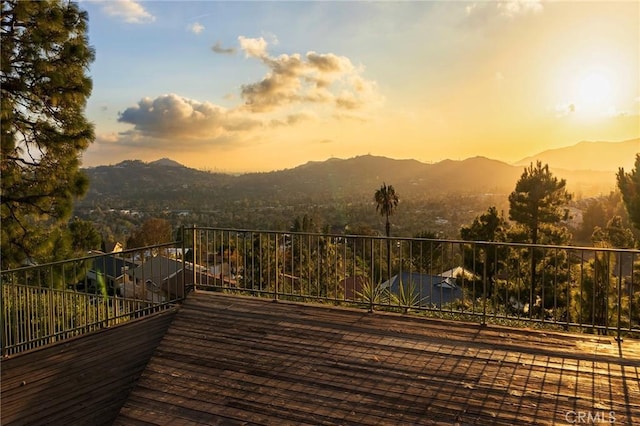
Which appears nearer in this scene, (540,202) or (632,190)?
(632,190)

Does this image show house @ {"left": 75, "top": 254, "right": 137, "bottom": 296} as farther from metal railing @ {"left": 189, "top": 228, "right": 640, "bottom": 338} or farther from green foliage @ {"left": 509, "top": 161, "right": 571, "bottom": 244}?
green foliage @ {"left": 509, "top": 161, "right": 571, "bottom": 244}

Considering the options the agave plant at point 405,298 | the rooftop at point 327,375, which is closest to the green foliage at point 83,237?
the rooftop at point 327,375

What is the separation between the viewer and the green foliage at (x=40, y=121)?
25.1 ft

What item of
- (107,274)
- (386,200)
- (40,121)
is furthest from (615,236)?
(386,200)

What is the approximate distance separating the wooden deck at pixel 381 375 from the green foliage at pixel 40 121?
→ 17.8 feet

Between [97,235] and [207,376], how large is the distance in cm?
699

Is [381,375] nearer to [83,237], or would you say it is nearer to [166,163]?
[83,237]

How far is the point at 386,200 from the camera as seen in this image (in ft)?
112

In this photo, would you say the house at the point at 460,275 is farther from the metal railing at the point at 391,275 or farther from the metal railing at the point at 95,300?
the metal railing at the point at 95,300

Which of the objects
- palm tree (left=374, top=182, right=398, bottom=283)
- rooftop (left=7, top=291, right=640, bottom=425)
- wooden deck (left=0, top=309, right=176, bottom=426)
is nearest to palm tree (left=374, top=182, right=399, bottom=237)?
palm tree (left=374, top=182, right=398, bottom=283)

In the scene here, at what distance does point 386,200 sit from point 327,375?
102 feet

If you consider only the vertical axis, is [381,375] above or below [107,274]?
below

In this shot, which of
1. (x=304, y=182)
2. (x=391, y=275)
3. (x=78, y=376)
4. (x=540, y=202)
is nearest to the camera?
(x=78, y=376)

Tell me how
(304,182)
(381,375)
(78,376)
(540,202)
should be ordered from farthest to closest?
(304,182) → (540,202) → (78,376) → (381,375)
